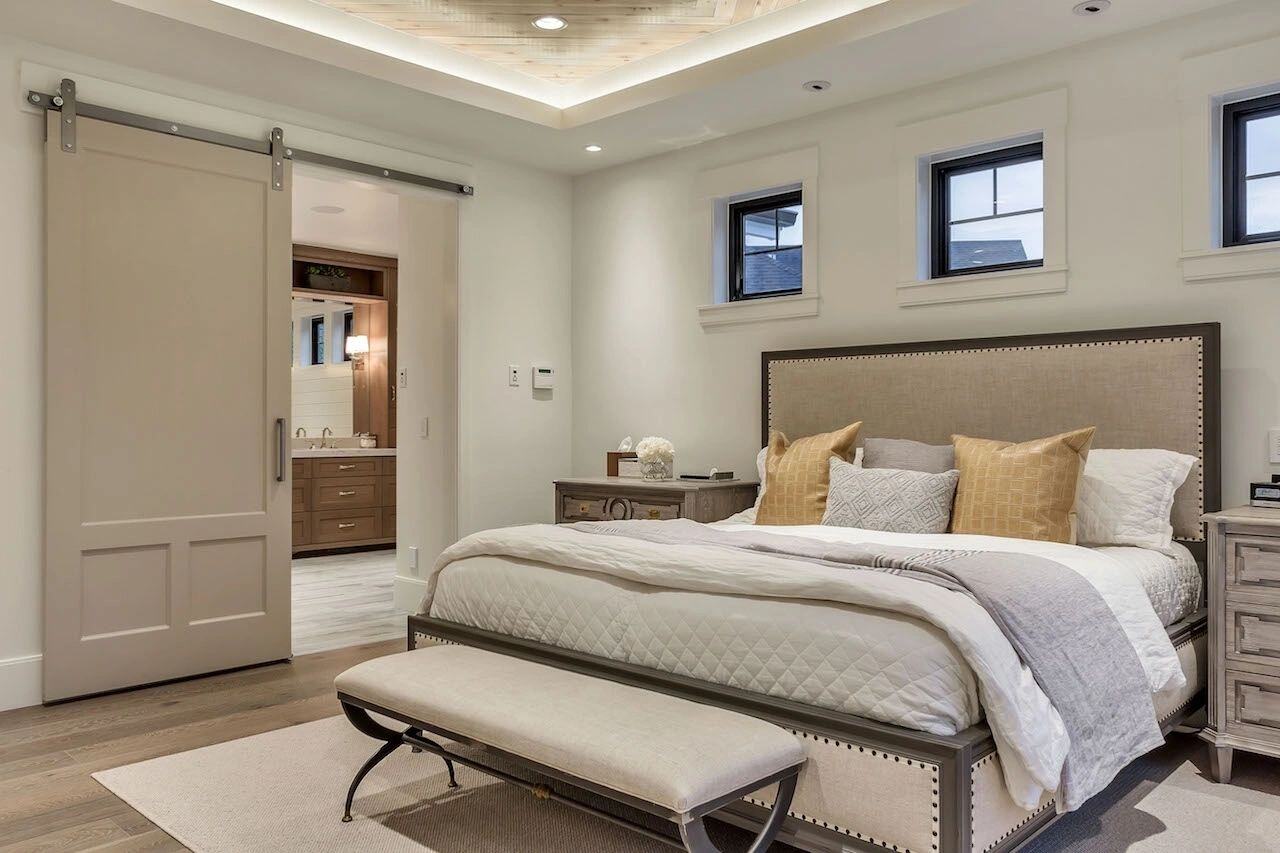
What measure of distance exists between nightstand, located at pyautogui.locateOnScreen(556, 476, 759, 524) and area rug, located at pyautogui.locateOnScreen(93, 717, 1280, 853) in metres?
1.69

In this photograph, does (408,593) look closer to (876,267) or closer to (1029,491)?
(876,267)

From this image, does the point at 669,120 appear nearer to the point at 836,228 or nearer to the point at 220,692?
the point at 836,228

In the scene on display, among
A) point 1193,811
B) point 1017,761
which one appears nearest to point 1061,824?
point 1193,811

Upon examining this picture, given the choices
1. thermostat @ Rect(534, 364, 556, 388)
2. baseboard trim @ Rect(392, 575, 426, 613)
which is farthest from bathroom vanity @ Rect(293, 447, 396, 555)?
thermostat @ Rect(534, 364, 556, 388)

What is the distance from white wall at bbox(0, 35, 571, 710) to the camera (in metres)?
3.64

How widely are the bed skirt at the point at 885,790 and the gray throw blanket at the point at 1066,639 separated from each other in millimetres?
185

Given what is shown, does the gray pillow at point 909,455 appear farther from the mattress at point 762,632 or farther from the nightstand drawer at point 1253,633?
the nightstand drawer at point 1253,633

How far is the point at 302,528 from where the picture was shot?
7.80 m

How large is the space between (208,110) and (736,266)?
259 cm

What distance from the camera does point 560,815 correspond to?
8.65 feet

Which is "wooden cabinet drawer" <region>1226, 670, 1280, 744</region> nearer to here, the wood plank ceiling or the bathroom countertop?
the wood plank ceiling

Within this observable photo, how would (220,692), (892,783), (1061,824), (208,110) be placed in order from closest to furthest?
(892,783) < (1061,824) < (220,692) < (208,110)

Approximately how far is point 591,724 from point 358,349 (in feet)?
24.1

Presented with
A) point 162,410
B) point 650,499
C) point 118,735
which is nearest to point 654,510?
point 650,499
